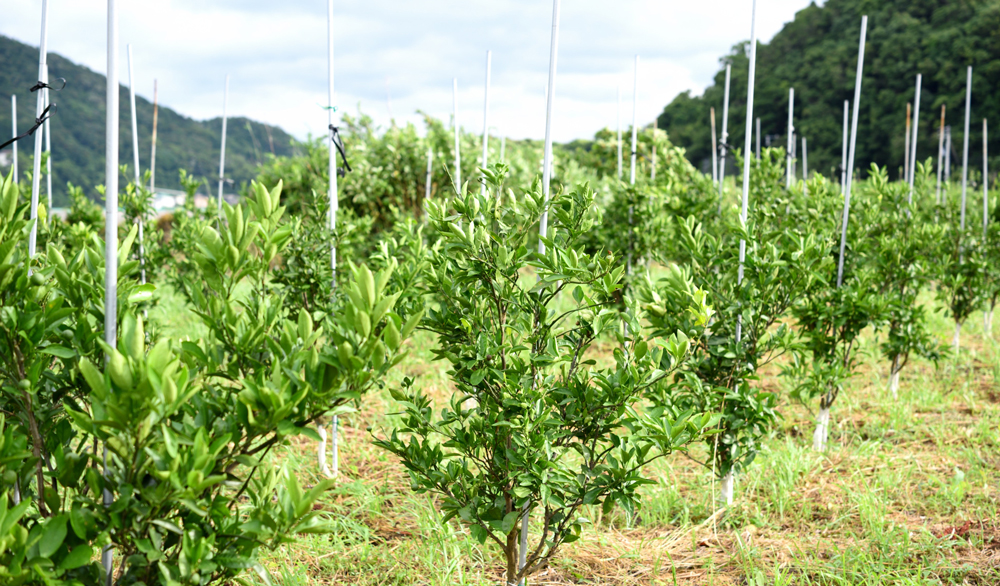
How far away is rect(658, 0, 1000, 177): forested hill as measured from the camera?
21.8 m

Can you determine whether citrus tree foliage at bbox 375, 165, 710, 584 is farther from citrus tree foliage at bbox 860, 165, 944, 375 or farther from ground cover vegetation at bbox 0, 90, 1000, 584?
citrus tree foliage at bbox 860, 165, 944, 375

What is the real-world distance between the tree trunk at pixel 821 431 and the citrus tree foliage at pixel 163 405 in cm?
346

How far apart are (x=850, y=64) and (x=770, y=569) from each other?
2879cm

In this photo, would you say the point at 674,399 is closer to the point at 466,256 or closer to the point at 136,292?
the point at 466,256

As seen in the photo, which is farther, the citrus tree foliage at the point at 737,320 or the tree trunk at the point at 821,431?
the tree trunk at the point at 821,431

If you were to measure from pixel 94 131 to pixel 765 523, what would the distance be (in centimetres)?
2674

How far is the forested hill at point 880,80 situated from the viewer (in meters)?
21.8

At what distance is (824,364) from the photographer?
3854 millimetres

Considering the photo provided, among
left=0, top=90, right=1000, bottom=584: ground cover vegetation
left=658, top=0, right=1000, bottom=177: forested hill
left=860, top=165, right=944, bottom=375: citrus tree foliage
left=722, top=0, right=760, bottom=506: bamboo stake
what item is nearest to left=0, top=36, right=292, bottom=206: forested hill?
left=658, top=0, right=1000, bottom=177: forested hill

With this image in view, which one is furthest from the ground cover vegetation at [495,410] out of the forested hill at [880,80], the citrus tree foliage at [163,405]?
the forested hill at [880,80]

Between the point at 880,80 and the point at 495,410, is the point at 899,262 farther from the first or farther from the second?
the point at 880,80

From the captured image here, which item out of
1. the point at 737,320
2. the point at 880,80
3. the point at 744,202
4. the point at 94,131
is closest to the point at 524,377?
the point at 737,320

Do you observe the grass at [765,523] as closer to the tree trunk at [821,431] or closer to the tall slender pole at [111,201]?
the tree trunk at [821,431]

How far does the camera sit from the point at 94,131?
76.0ft
